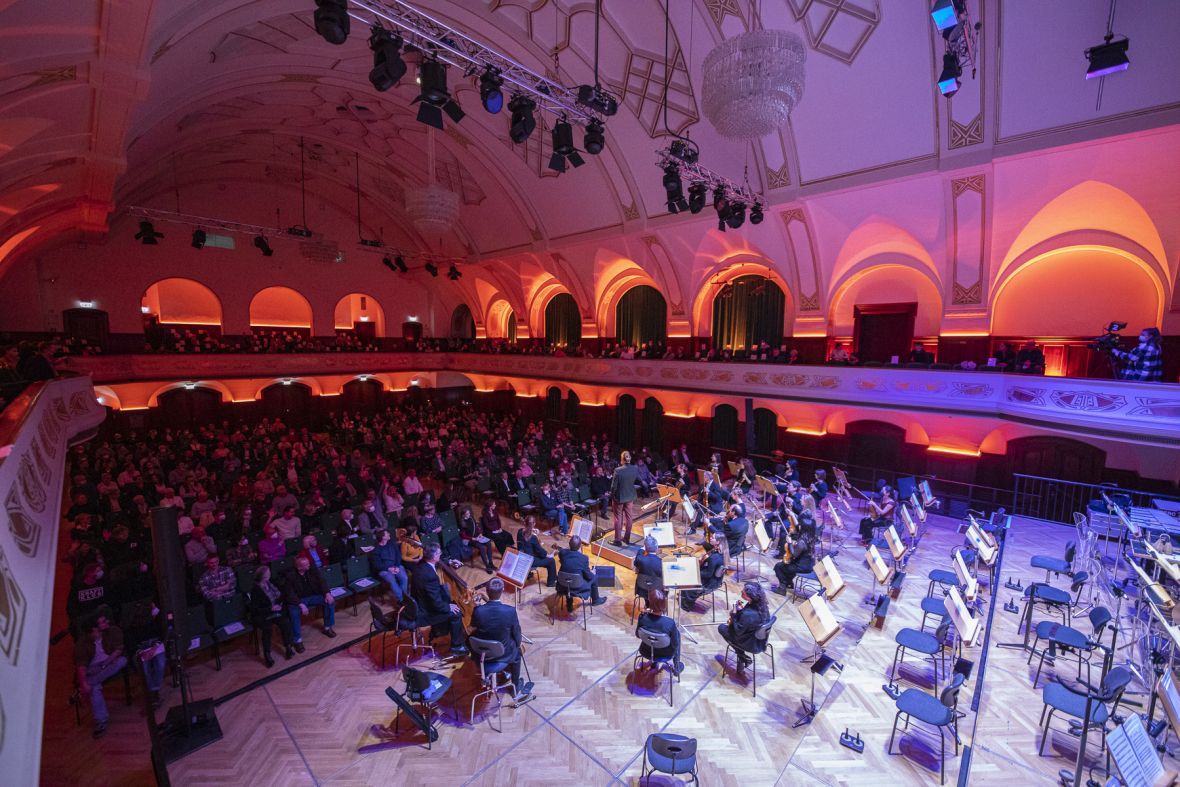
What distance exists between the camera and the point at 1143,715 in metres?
5.48

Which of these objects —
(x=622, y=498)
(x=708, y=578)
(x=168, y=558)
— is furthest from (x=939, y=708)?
(x=168, y=558)

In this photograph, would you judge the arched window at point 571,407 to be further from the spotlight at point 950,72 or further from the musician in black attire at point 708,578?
the spotlight at point 950,72

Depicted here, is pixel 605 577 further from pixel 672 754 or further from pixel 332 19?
pixel 332 19

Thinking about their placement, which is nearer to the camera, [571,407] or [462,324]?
[571,407]

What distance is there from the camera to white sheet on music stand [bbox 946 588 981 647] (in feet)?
17.7

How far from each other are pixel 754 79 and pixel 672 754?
7.16 m

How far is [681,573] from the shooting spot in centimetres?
682

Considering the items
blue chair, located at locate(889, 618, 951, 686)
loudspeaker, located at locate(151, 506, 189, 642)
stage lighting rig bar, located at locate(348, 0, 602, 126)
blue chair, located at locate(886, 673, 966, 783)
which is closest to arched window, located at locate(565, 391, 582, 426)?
stage lighting rig bar, located at locate(348, 0, 602, 126)

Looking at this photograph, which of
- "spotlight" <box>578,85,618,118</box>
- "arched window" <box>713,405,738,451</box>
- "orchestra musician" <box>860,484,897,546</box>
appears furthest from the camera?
"arched window" <box>713,405,738,451</box>

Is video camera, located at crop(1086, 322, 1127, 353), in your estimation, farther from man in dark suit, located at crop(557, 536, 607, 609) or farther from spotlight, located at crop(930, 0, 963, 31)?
man in dark suit, located at crop(557, 536, 607, 609)

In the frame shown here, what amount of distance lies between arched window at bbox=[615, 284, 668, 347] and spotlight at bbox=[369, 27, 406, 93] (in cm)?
1404

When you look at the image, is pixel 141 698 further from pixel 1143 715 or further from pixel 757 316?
pixel 757 316

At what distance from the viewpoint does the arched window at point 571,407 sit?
2344 cm

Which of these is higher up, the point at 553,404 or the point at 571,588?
the point at 553,404
